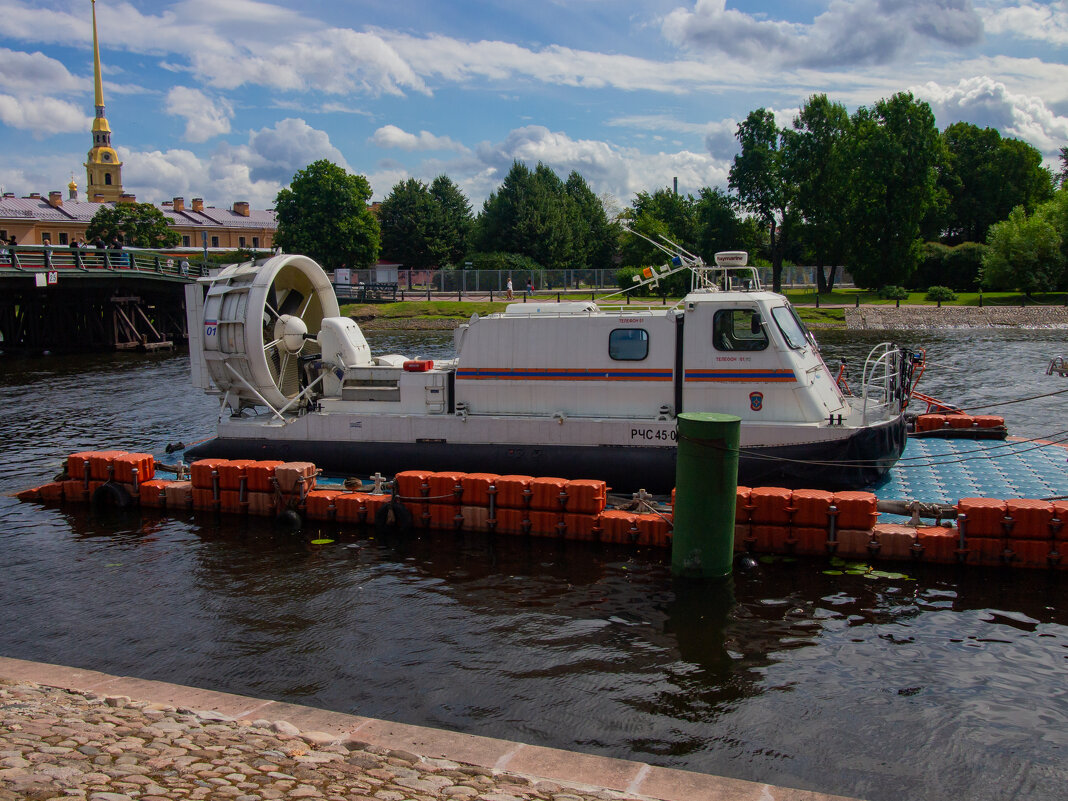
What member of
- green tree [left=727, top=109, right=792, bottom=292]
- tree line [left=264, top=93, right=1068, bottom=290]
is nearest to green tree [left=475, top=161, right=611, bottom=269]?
tree line [left=264, top=93, right=1068, bottom=290]

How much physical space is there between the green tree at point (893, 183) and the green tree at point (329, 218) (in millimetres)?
39638

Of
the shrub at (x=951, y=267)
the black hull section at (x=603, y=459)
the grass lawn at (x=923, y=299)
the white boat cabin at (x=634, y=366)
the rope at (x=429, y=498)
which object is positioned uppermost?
the shrub at (x=951, y=267)

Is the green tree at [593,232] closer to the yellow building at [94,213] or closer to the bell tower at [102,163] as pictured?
the yellow building at [94,213]

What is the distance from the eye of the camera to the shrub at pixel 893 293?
55188 mm

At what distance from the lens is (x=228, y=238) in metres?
109

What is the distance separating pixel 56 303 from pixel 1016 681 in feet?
142

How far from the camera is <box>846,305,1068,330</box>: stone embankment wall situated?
47.7 meters

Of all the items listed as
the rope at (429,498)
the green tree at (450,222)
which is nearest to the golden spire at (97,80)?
the green tree at (450,222)

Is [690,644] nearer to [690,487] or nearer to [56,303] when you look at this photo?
[690,487]

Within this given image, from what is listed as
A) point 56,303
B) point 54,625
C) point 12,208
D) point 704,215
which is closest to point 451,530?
point 54,625

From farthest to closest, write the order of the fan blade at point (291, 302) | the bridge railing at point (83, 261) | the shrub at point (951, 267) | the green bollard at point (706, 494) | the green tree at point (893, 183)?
the shrub at point (951, 267) → the green tree at point (893, 183) → the bridge railing at point (83, 261) → the fan blade at point (291, 302) → the green bollard at point (706, 494)

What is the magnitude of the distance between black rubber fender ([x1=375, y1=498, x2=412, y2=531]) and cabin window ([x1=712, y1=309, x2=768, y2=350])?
5454 mm

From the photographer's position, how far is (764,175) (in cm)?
5953

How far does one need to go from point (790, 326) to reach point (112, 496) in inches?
465
